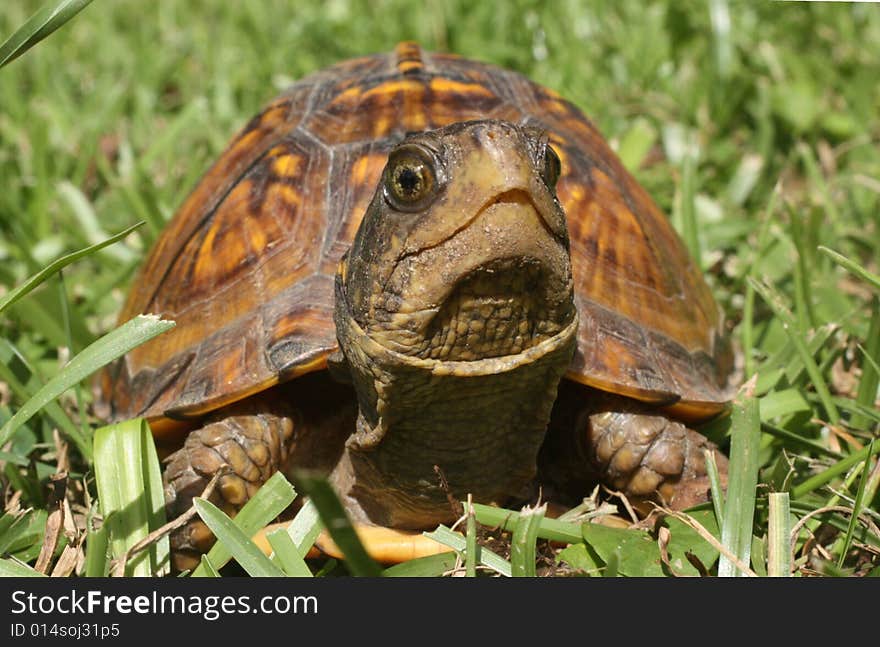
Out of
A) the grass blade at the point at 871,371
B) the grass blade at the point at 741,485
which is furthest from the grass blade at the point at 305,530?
the grass blade at the point at 871,371

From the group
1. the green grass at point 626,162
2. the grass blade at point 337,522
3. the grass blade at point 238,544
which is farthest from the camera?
the green grass at point 626,162

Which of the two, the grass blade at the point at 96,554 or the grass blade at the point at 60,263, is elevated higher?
the grass blade at the point at 60,263

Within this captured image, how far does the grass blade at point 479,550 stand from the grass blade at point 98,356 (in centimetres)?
50

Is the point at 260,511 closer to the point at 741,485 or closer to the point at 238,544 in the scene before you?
the point at 238,544

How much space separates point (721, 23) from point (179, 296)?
224 cm

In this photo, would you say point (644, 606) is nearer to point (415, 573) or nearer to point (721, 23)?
point (415, 573)

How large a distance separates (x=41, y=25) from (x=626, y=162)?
1900 millimetres

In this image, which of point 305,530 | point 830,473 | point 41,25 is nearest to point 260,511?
point 305,530

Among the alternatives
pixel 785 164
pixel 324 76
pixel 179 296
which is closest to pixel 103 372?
pixel 179 296

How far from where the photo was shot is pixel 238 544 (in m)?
1.46

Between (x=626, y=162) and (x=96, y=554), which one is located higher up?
(x=626, y=162)

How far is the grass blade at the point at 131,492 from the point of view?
1556 millimetres

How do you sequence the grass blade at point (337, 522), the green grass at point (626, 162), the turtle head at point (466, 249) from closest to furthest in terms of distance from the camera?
the grass blade at point (337, 522)
the turtle head at point (466, 249)
the green grass at point (626, 162)

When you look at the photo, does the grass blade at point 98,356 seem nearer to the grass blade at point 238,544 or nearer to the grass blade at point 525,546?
the grass blade at point 238,544
